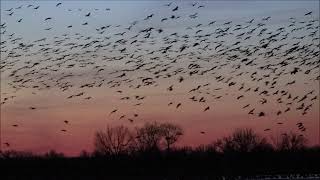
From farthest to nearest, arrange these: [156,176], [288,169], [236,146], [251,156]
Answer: [236,146] → [251,156] → [288,169] → [156,176]

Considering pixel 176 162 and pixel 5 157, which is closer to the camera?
pixel 176 162

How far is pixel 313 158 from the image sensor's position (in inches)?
4466

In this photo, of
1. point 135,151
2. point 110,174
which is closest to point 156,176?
point 110,174

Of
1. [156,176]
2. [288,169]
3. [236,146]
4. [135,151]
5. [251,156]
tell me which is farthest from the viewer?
[236,146]

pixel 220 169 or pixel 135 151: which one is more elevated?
pixel 135 151

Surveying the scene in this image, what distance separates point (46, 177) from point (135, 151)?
40657 millimetres

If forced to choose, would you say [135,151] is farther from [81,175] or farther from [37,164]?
[81,175]

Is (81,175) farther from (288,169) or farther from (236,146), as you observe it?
(236,146)

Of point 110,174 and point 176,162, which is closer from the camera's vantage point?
point 110,174

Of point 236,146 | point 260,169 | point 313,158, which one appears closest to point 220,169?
point 260,169

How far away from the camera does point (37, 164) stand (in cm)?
12056

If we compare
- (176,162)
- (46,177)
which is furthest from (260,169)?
(46,177)

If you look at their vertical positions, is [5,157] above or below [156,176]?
above

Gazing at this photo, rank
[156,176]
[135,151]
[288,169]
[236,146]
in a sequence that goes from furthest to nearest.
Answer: [236,146] < [135,151] < [288,169] < [156,176]
